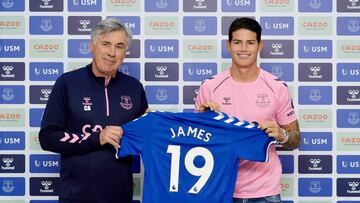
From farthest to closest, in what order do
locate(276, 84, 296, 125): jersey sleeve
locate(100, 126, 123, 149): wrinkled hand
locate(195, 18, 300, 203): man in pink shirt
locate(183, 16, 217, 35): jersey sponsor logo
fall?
1. locate(183, 16, 217, 35): jersey sponsor logo
2. locate(276, 84, 296, 125): jersey sleeve
3. locate(195, 18, 300, 203): man in pink shirt
4. locate(100, 126, 123, 149): wrinkled hand

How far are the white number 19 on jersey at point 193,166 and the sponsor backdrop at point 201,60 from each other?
2.52 ft

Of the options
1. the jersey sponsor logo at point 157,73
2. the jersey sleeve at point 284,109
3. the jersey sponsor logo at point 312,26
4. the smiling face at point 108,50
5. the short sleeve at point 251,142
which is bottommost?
the short sleeve at point 251,142

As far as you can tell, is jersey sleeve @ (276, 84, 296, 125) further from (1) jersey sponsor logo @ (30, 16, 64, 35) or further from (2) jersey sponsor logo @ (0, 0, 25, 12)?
(2) jersey sponsor logo @ (0, 0, 25, 12)

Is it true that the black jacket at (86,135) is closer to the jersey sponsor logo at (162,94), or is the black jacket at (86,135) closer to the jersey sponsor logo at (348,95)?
the jersey sponsor logo at (162,94)

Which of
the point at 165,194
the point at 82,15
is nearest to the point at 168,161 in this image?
the point at 165,194

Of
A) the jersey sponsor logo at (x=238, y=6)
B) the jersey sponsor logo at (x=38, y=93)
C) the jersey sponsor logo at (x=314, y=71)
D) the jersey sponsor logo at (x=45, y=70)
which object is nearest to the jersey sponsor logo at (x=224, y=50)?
the jersey sponsor logo at (x=238, y=6)

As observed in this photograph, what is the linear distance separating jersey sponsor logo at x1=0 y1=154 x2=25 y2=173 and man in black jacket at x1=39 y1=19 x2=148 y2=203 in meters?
0.88

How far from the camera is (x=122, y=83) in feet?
8.06

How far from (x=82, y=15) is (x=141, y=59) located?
1.41 feet

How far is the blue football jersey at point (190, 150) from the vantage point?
2.33 meters

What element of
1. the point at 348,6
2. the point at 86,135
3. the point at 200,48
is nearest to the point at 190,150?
the point at 86,135

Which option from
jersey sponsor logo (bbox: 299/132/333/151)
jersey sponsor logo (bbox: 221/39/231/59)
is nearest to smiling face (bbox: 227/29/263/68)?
jersey sponsor logo (bbox: 221/39/231/59)

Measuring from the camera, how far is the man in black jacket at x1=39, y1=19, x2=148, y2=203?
2299mm

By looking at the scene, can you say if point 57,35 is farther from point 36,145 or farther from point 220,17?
point 220,17
